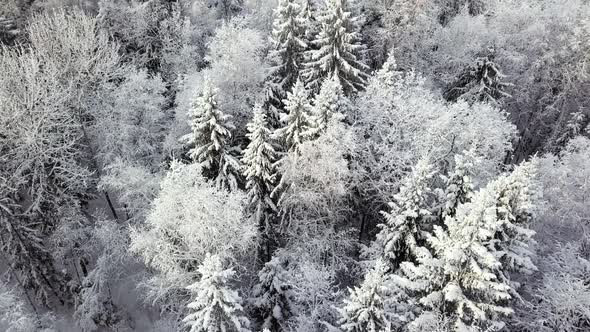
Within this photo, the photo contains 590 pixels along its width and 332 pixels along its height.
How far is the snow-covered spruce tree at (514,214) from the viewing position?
22047 mm

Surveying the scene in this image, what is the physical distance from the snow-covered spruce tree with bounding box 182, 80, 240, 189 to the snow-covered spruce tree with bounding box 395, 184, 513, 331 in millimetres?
11687

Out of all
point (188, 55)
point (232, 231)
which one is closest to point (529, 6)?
point (188, 55)

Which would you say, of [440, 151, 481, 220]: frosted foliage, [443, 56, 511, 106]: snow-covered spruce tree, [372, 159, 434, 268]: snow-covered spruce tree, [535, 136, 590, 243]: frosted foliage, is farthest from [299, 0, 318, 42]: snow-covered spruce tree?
[535, 136, 590, 243]: frosted foliage

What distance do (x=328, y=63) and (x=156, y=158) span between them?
14.1 m

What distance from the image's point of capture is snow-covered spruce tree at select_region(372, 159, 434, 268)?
74.2 ft

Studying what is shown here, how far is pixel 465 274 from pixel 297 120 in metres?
12.2

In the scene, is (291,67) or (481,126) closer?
(481,126)

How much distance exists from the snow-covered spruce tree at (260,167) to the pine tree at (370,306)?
980cm

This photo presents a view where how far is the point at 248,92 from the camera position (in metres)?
33.4

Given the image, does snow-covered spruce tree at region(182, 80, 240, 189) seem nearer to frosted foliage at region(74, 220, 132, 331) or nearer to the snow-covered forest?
the snow-covered forest

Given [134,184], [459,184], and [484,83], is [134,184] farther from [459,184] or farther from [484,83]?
[484,83]

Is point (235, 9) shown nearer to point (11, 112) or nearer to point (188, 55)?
point (188, 55)

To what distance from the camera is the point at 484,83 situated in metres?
38.8

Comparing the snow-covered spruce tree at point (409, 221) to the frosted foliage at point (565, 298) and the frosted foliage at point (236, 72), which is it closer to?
the frosted foliage at point (565, 298)
